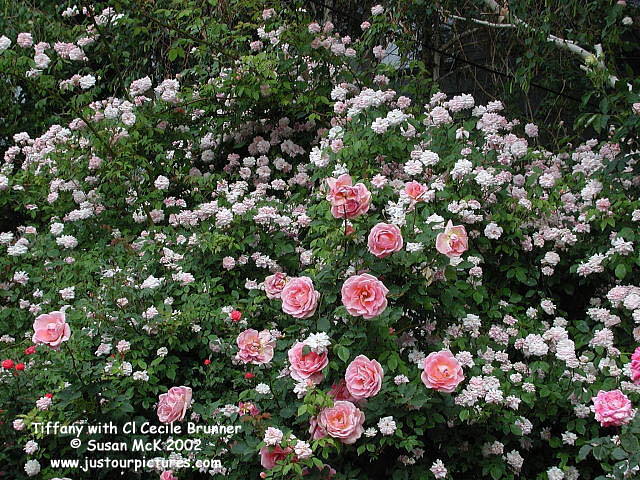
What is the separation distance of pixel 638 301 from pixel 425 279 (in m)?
0.75

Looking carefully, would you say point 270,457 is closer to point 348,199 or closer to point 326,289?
point 326,289

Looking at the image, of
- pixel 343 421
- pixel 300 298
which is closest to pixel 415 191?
pixel 300 298

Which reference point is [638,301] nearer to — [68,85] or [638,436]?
[638,436]

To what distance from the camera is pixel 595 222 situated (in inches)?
107

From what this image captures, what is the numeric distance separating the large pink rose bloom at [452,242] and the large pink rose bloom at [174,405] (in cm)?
81

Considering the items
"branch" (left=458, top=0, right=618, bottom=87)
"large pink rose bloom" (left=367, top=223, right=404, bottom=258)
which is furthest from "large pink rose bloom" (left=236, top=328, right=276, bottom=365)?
"branch" (left=458, top=0, right=618, bottom=87)

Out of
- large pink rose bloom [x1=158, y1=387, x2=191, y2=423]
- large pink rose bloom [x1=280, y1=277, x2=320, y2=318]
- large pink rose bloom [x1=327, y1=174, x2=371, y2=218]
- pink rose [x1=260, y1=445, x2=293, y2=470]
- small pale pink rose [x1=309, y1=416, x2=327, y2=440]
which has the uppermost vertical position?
large pink rose bloom [x1=327, y1=174, x2=371, y2=218]

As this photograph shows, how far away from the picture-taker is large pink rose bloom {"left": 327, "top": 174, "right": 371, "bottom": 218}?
1.97 metres

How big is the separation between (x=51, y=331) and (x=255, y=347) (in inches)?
21.5

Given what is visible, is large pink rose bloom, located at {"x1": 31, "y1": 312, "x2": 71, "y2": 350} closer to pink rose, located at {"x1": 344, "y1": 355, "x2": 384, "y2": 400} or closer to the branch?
pink rose, located at {"x1": 344, "y1": 355, "x2": 384, "y2": 400}

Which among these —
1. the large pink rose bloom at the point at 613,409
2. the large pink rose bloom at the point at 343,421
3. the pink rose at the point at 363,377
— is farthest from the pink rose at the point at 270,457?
the large pink rose bloom at the point at 613,409

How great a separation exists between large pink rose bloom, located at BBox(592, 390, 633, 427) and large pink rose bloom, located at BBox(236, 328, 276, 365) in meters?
0.85

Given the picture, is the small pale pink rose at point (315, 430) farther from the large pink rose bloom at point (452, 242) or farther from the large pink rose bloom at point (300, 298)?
the large pink rose bloom at point (452, 242)

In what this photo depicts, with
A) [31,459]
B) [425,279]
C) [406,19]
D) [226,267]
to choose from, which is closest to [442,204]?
[425,279]
